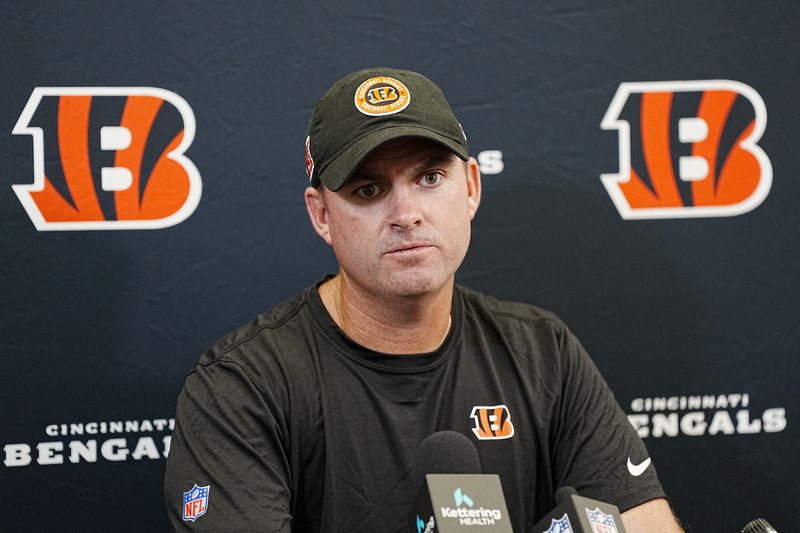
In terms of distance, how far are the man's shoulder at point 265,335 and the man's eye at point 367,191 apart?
0.70ft

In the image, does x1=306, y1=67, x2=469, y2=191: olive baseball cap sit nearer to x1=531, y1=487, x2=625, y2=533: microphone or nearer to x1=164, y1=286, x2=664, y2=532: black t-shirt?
x1=164, y1=286, x2=664, y2=532: black t-shirt

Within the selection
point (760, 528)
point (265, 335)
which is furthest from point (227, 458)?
point (760, 528)

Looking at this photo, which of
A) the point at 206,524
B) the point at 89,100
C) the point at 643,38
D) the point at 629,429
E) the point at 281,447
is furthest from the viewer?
the point at 643,38

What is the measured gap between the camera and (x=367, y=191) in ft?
4.44

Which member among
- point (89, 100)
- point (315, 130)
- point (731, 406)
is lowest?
point (731, 406)

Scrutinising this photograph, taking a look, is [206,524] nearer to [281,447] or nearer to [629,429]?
[281,447]

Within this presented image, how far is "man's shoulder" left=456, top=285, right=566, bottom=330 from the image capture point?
1.51 metres

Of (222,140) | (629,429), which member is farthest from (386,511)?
(222,140)

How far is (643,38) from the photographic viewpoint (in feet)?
5.79

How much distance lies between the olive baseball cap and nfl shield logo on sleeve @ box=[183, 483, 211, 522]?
442mm

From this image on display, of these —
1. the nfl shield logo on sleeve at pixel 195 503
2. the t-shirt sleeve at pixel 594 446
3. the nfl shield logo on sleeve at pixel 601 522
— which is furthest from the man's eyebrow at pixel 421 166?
the nfl shield logo on sleeve at pixel 601 522

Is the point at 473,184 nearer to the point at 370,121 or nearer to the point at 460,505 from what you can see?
the point at 370,121

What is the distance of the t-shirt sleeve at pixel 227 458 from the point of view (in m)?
1.22

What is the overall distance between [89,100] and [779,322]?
1344 mm
